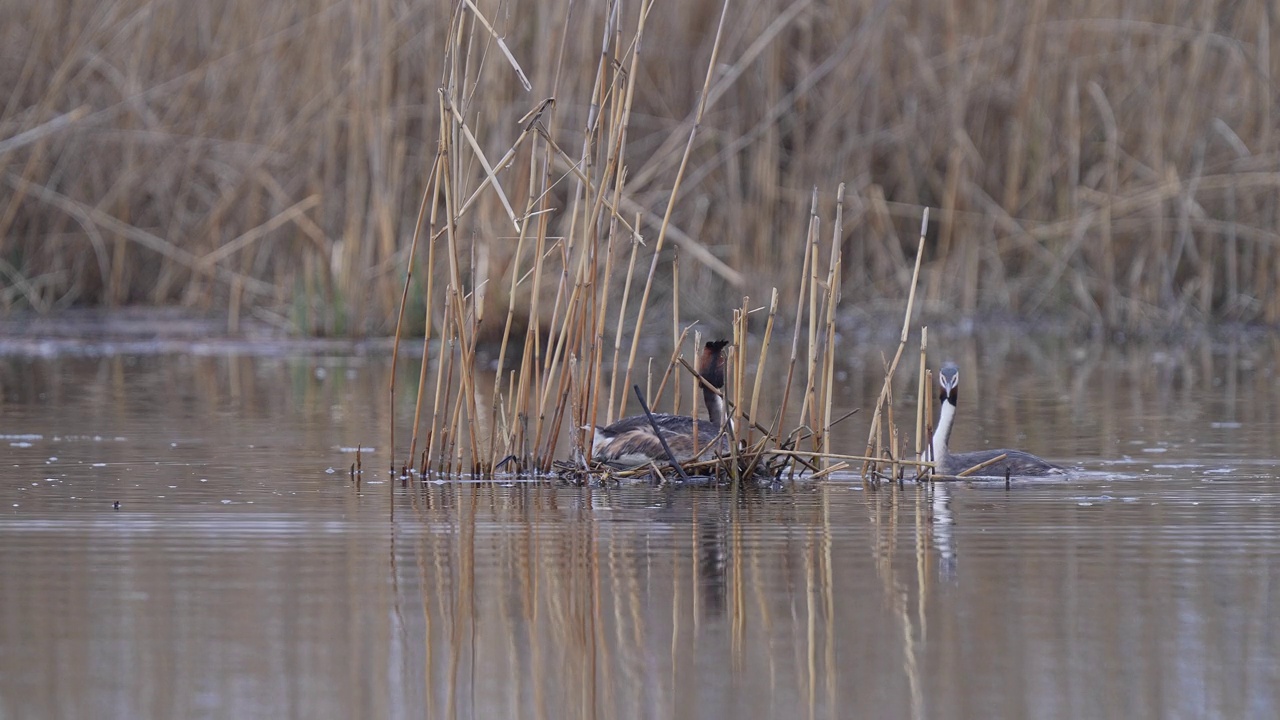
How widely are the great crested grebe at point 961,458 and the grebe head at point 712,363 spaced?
2.60 ft

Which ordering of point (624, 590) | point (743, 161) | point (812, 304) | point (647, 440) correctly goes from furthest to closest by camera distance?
point (743, 161) → point (647, 440) → point (812, 304) → point (624, 590)

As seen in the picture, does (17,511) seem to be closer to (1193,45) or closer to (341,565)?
(341,565)

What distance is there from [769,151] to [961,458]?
5949mm

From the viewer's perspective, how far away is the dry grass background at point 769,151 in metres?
12.3

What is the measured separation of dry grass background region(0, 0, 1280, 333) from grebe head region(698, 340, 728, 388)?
4.88 meters

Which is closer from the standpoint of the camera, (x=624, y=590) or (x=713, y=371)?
(x=624, y=590)

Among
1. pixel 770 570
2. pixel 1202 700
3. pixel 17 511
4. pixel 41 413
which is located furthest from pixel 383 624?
pixel 41 413

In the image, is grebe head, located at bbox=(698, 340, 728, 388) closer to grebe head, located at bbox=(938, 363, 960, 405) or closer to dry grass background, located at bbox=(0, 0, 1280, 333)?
grebe head, located at bbox=(938, 363, 960, 405)

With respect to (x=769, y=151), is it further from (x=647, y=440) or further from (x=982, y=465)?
(x=982, y=465)

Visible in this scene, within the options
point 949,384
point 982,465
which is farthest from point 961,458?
point 982,465

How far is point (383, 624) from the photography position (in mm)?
3939

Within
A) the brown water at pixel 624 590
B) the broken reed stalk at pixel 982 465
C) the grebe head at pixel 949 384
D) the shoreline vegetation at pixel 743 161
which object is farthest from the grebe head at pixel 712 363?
the shoreline vegetation at pixel 743 161

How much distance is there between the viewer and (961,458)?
677 cm

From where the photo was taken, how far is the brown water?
11.1 feet
